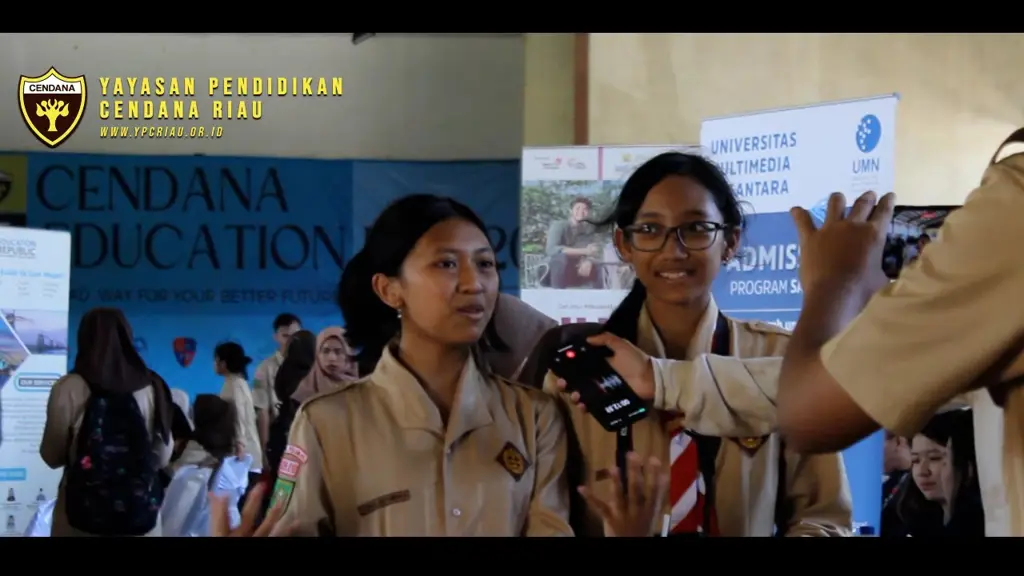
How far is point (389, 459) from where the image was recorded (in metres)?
2.41

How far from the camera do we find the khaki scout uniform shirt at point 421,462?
241cm

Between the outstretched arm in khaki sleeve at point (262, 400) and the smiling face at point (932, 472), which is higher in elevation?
the outstretched arm in khaki sleeve at point (262, 400)

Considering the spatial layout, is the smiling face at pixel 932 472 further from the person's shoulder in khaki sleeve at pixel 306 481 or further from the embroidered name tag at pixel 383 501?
the person's shoulder in khaki sleeve at pixel 306 481

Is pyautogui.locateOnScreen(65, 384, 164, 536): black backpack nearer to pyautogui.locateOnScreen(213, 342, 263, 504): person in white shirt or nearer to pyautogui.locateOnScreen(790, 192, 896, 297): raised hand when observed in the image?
pyautogui.locateOnScreen(213, 342, 263, 504): person in white shirt

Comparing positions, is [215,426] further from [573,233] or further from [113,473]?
[573,233]

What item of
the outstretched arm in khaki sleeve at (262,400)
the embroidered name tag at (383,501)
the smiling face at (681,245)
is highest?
the smiling face at (681,245)

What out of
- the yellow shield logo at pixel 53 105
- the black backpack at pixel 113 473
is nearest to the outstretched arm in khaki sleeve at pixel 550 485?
the black backpack at pixel 113 473

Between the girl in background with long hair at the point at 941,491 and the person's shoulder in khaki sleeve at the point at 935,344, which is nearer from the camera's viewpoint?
the person's shoulder in khaki sleeve at the point at 935,344

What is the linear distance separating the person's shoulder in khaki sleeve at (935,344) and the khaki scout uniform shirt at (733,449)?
0.58m

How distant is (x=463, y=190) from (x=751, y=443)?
2.67ft
